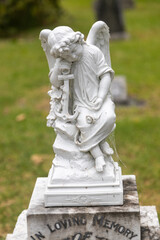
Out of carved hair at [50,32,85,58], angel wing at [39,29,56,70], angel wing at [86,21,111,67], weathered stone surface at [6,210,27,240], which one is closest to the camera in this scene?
carved hair at [50,32,85,58]

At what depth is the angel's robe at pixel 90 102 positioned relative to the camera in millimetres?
3977

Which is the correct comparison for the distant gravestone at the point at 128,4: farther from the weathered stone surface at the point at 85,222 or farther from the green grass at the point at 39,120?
the weathered stone surface at the point at 85,222

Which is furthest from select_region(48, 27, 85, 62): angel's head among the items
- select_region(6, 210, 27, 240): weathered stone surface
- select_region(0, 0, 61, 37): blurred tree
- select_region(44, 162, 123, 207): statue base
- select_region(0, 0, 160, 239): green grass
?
select_region(0, 0, 61, 37): blurred tree

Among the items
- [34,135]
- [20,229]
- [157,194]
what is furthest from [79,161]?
[34,135]

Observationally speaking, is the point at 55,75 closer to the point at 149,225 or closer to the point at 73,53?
the point at 73,53

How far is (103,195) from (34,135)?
415 centimetres

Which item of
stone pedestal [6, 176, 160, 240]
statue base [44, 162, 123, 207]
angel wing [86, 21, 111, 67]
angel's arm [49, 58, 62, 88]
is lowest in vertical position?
stone pedestal [6, 176, 160, 240]

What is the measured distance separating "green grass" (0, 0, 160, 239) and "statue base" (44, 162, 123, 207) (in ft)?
5.50

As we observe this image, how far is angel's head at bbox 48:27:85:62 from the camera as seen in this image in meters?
3.83

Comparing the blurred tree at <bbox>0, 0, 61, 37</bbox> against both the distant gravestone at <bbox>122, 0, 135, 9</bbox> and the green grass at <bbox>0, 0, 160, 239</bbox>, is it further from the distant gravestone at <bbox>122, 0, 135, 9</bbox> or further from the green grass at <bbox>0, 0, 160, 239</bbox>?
the distant gravestone at <bbox>122, 0, 135, 9</bbox>

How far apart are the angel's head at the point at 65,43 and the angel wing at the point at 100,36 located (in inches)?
14.0

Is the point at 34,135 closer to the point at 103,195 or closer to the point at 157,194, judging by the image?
the point at 157,194

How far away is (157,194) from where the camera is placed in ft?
19.8

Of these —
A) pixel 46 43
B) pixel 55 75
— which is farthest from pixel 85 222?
pixel 46 43
